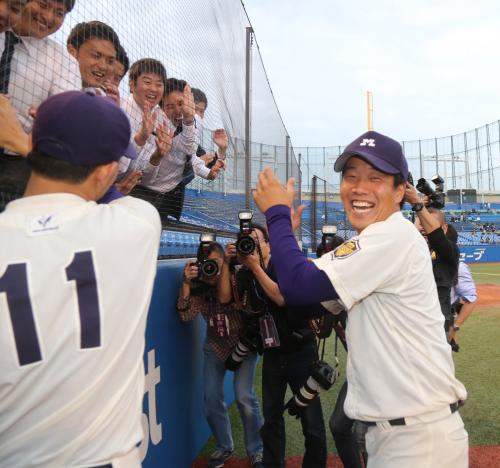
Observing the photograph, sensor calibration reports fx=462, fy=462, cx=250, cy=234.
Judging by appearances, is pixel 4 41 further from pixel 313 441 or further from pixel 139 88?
pixel 313 441

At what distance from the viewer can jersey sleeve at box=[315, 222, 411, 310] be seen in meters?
1.64

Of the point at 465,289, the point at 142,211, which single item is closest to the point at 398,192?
the point at 142,211

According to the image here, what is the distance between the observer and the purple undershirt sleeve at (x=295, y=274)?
1.67m

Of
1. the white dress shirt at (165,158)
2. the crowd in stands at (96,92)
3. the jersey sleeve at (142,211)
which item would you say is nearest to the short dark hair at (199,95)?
the crowd in stands at (96,92)

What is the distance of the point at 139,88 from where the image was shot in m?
2.55

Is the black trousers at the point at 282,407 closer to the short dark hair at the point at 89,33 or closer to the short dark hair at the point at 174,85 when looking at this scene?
the short dark hair at the point at 174,85

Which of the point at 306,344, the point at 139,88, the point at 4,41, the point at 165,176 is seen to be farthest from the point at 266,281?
the point at 4,41

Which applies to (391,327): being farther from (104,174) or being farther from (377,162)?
(104,174)

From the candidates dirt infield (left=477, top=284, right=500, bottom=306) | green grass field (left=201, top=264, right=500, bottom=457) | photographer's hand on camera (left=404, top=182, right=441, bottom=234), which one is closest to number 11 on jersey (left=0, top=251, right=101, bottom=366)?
photographer's hand on camera (left=404, top=182, right=441, bottom=234)

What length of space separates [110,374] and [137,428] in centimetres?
20

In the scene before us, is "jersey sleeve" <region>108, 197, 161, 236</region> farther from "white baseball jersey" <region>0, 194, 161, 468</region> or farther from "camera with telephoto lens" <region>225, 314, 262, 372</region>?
"camera with telephoto lens" <region>225, 314, 262, 372</region>

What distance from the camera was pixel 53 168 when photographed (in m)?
1.18

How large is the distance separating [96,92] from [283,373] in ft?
7.18

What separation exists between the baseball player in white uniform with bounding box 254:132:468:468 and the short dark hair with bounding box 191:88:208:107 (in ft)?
6.16
